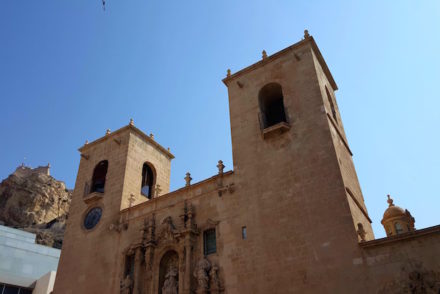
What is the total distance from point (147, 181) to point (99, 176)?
3.13 meters

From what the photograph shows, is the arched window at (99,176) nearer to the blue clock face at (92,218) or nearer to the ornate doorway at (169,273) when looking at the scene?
the blue clock face at (92,218)

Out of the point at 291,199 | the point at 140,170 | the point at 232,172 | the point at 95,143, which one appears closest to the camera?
the point at 291,199

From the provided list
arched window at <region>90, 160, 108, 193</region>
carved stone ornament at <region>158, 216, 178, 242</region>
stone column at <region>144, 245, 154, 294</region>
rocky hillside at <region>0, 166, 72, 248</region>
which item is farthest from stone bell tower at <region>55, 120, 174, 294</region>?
rocky hillside at <region>0, 166, 72, 248</region>

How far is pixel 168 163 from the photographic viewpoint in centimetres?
2578

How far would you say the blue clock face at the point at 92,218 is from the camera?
21.1 metres

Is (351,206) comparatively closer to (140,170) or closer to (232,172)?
(232,172)

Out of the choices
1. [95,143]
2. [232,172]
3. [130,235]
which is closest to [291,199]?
[232,172]

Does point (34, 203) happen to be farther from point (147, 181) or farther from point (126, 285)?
point (126, 285)

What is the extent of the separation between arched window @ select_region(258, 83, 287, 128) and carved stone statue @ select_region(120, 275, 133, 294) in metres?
9.51

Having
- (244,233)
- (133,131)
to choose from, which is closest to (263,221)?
(244,233)

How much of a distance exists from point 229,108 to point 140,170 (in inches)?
281

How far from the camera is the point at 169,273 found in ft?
54.4

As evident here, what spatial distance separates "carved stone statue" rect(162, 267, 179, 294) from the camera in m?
16.0

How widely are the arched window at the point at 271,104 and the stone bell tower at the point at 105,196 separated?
710cm
